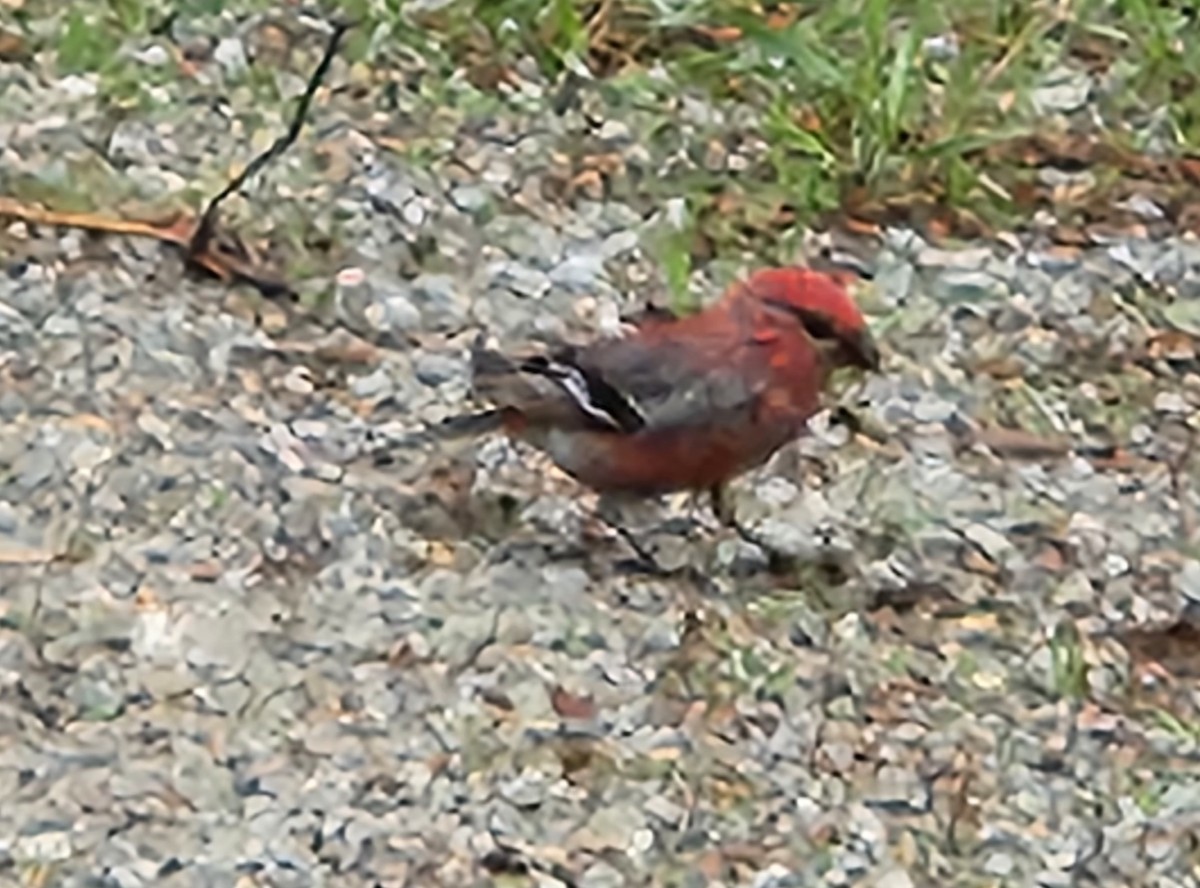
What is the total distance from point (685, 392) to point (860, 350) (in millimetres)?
260

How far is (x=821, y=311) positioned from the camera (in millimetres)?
4293

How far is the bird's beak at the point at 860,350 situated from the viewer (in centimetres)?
430

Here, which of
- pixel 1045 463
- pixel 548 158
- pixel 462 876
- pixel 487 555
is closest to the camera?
pixel 462 876

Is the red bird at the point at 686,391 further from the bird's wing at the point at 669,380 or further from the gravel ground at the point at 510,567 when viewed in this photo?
the gravel ground at the point at 510,567

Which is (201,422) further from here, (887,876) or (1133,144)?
(1133,144)

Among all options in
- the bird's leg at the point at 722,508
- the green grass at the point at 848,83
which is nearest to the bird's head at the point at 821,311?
the bird's leg at the point at 722,508

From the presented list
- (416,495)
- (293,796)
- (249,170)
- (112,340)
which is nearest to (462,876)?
(293,796)

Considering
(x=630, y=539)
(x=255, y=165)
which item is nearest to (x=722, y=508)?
(x=630, y=539)

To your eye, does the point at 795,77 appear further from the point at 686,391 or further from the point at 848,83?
the point at 686,391

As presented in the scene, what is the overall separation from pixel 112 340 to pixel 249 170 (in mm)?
413

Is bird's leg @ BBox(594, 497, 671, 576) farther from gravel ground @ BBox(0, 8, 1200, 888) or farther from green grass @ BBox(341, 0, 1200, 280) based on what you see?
green grass @ BBox(341, 0, 1200, 280)

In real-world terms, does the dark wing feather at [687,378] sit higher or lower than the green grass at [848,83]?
higher

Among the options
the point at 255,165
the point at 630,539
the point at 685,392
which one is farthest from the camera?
the point at 255,165

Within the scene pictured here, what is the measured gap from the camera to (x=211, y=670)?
12.9 feet
